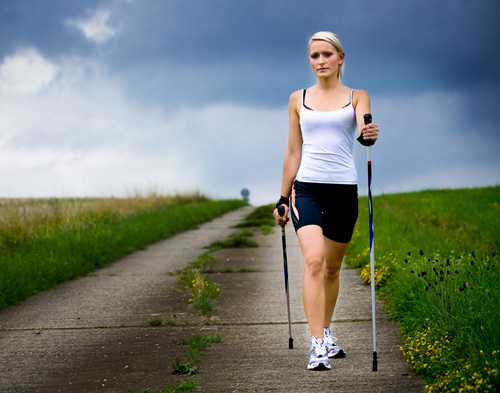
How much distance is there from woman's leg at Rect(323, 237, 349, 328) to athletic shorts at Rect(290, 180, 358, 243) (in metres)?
0.06

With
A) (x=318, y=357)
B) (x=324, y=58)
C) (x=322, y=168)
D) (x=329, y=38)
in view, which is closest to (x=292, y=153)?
(x=322, y=168)

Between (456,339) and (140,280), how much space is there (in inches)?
187

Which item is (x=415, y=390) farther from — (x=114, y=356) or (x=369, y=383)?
(x=114, y=356)

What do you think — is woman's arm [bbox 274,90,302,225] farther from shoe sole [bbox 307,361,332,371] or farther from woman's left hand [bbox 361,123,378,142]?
shoe sole [bbox 307,361,332,371]

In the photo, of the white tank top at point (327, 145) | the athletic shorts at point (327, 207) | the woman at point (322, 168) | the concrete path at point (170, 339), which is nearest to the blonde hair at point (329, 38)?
the woman at point (322, 168)

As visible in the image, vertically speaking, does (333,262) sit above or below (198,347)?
above

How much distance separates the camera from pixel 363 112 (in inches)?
148

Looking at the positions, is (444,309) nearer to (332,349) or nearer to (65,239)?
(332,349)

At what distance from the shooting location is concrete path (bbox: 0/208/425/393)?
3836mm

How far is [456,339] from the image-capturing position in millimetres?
3674

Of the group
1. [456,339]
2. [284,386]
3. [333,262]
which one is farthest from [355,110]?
[284,386]

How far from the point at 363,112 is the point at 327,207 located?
2.40 feet

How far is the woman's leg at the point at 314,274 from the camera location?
359 cm

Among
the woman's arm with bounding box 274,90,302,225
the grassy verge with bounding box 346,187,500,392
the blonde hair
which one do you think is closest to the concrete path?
the grassy verge with bounding box 346,187,500,392
